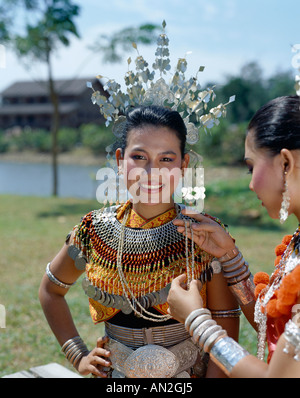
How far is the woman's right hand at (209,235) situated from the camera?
1969 millimetres

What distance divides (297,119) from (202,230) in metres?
0.68

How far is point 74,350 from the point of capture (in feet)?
7.52

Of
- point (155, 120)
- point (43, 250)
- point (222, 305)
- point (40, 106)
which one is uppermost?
point (155, 120)

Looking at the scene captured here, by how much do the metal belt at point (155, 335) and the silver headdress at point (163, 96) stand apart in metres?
0.90

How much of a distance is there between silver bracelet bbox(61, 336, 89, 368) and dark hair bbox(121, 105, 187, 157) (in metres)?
1.04

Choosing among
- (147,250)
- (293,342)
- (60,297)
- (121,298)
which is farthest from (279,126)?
(60,297)

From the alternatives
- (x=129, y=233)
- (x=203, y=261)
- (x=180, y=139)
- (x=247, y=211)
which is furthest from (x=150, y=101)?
(x=247, y=211)

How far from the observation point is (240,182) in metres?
13.1

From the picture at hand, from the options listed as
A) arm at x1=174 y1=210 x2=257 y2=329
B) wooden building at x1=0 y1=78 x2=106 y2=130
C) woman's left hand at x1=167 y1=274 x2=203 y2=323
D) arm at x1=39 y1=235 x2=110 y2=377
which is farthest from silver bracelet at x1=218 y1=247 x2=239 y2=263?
wooden building at x1=0 y1=78 x2=106 y2=130

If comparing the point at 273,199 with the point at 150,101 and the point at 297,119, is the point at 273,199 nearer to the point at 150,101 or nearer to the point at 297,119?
the point at 297,119

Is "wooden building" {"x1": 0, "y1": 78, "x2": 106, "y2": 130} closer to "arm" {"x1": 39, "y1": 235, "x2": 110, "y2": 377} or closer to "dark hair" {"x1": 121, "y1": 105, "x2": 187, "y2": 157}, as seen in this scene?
"arm" {"x1": 39, "y1": 235, "x2": 110, "y2": 377}

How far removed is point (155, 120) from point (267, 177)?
68 centimetres

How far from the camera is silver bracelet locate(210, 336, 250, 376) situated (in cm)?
149

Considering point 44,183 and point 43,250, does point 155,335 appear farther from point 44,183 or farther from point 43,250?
point 44,183
